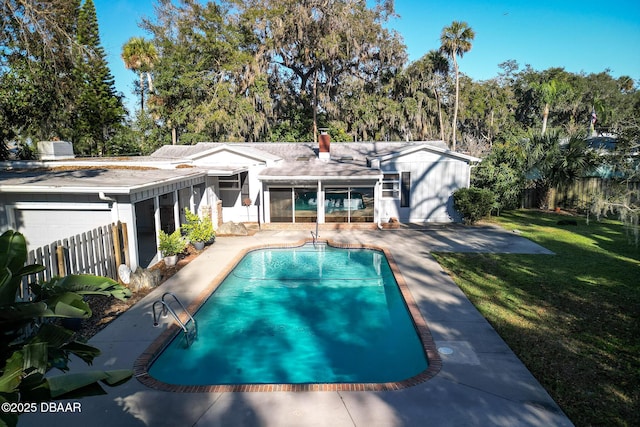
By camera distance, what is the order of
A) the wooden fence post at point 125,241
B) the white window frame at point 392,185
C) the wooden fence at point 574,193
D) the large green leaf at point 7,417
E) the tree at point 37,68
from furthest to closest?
the wooden fence at point 574,193 → the white window frame at point 392,185 → the wooden fence post at point 125,241 → the tree at point 37,68 → the large green leaf at point 7,417

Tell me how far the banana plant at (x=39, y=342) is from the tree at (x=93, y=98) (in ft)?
89.1

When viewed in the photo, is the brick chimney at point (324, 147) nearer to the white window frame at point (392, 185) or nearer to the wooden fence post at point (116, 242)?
the white window frame at point (392, 185)

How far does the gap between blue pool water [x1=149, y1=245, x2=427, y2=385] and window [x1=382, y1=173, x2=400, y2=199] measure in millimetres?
6193

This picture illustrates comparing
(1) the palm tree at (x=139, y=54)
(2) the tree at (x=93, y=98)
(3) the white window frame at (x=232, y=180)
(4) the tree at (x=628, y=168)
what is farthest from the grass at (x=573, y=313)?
(1) the palm tree at (x=139, y=54)

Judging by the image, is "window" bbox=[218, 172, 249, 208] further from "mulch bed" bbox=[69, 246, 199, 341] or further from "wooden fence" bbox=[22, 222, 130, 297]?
"wooden fence" bbox=[22, 222, 130, 297]

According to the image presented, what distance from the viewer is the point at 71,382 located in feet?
7.87

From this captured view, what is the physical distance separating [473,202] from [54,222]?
1531cm

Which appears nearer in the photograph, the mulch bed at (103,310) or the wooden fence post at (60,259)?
the mulch bed at (103,310)

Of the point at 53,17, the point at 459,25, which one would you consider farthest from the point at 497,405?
the point at 459,25

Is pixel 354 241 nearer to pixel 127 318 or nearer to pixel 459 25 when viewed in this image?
pixel 127 318

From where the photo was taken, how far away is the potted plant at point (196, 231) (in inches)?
537

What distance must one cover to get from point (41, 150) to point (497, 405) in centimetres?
1783

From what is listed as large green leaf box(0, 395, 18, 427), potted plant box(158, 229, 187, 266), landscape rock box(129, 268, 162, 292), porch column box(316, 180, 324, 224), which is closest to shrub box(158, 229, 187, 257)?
potted plant box(158, 229, 187, 266)

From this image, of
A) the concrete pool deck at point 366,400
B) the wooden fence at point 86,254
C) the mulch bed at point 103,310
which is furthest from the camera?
the wooden fence at point 86,254
